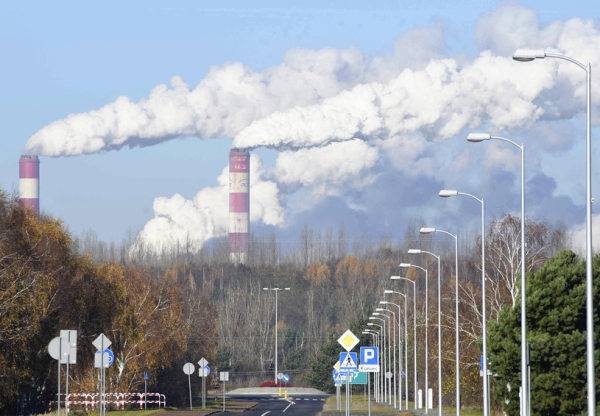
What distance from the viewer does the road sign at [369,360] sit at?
4419 centimetres

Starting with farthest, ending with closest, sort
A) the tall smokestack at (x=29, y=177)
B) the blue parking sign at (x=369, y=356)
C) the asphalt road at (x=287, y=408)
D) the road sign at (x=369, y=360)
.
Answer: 1. the tall smokestack at (x=29, y=177)
2. the asphalt road at (x=287, y=408)
3. the blue parking sign at (x=369, y=356)
4. the road sign at (x=369, y=360)

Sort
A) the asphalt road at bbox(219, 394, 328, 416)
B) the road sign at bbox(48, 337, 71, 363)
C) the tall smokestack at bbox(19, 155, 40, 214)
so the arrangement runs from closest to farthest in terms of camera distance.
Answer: the road sign at bbox(48, 337, 71, 363) < the asphalt road at bbox(219, 394, 328, 416) < the tall smokestack at bbox(19, 155, 40, 214)

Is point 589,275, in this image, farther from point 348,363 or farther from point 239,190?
point 239,190

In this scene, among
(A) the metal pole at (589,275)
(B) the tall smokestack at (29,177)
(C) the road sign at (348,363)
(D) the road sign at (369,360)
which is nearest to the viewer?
(A) the metal pole at (589,275)

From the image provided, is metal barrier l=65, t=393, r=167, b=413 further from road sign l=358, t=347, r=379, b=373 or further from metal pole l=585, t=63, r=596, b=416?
metal pole l=585, t=63, r=596, b=416

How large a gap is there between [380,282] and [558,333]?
120031mm

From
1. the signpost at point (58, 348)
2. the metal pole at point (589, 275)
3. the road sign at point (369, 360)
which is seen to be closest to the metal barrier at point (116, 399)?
the road sign at point (369, 360)

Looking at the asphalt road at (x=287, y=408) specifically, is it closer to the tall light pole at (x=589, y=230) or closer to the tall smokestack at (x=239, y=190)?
the tall light pole at (x=589, y=230)

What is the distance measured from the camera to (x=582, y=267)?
41.4 meters

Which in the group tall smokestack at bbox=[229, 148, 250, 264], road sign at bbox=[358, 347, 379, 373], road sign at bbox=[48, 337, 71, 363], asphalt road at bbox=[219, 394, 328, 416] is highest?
tall smokestack at bbox=[229, 148, 250, 264]

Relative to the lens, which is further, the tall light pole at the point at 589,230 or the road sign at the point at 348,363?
the road sign at the point at 348,363

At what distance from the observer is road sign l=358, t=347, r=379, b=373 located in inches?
1740

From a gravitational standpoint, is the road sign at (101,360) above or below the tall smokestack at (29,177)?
below

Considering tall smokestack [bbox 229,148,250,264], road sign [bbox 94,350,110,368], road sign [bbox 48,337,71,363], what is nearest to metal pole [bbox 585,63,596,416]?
road sign [bbox 48,337,71,363]
